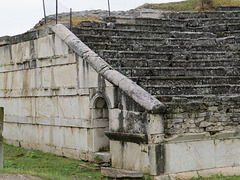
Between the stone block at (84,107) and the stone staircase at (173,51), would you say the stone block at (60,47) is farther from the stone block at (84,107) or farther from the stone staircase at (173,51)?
the stone block at (84,107)

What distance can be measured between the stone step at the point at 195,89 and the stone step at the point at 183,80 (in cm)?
41

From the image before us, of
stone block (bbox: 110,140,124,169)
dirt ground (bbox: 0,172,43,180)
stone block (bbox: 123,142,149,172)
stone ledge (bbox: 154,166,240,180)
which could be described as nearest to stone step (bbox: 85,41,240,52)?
stone block (bbox: 110,140,124,169)

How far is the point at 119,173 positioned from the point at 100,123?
7.41 ft

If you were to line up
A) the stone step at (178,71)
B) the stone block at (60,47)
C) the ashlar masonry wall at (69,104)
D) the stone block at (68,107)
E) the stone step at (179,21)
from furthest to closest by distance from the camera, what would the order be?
the stone step at (179,21), the stone block at (60,47), the stone block at (68,107), the stone step at (178,71), the ashlar masonry wall at (69,104)

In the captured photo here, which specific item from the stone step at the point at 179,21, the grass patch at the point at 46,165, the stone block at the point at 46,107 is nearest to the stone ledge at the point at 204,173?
the grass patch at the point at 46,165

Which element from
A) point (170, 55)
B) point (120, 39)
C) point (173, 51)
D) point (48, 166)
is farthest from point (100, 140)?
point (173, 51)

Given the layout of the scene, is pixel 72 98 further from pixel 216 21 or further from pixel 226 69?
pixel 216 21

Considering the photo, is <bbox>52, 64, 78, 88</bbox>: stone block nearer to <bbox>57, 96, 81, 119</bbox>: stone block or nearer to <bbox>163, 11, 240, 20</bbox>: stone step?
<bbox>57, 96, 81, 119</bbox>: stone block


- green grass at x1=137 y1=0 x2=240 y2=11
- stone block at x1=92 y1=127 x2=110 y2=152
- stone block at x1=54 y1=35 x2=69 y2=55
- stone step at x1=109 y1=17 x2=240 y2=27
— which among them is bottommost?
stone block at x1=92 y1=127 x2=110 y2=152

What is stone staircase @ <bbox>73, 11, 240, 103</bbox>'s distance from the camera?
11.7 metres

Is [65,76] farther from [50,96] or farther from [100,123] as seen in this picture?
[100,123]

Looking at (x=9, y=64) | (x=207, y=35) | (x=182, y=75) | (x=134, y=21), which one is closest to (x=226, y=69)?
(x=182, y=75)

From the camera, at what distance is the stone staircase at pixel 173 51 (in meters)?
11.7

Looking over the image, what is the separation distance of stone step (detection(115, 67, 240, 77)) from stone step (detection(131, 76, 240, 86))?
1.30ft
